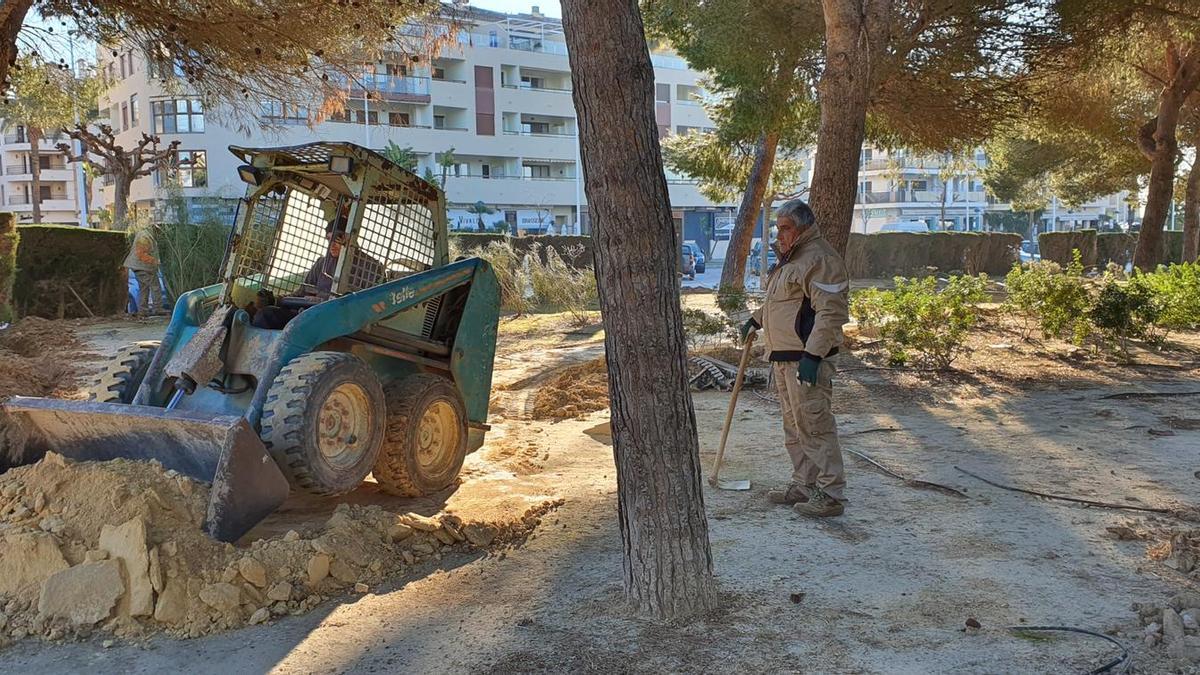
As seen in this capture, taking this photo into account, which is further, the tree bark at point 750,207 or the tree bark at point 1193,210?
the tree bark at point 1193,210

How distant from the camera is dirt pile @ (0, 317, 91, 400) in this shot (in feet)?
33.4

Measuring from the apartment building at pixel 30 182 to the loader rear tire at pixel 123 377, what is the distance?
7822 cm

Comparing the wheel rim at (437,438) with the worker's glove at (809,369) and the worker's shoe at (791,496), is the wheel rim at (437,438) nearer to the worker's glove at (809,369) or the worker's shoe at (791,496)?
the worker's shoe at (791,496)

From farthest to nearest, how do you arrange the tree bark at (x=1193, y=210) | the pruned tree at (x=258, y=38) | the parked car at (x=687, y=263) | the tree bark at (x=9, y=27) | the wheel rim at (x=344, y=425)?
the parked car at (x=687, y=263), the tree bark at (x=1193, y=210), the pruned tree at (x=258, y=38), the tree bark at (x=9, y=27), the wheel rim at (x=344, y=425)

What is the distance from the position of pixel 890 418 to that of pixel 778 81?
20.6 feet

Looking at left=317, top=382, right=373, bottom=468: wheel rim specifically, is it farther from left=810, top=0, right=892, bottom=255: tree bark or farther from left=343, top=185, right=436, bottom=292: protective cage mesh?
left=810, top=0, right=892, bottom=255: tree bark

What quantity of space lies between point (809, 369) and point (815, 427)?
16.8 inches

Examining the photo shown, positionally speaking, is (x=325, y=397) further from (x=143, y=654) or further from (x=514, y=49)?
(x=514, y=49)

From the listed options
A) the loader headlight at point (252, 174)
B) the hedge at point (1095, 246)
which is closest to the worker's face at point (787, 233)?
the loader headlight at point (252, 174)

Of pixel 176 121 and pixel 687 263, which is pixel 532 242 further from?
pixel 176 121

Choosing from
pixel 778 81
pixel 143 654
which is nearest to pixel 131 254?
pixel 778 81

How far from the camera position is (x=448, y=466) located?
21.1 ft

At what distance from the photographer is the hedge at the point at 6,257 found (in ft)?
48.9

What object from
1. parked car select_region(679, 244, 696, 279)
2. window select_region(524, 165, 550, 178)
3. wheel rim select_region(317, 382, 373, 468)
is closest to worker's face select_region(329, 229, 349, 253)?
wheel rim select_region(317, 382, 373, 468)
